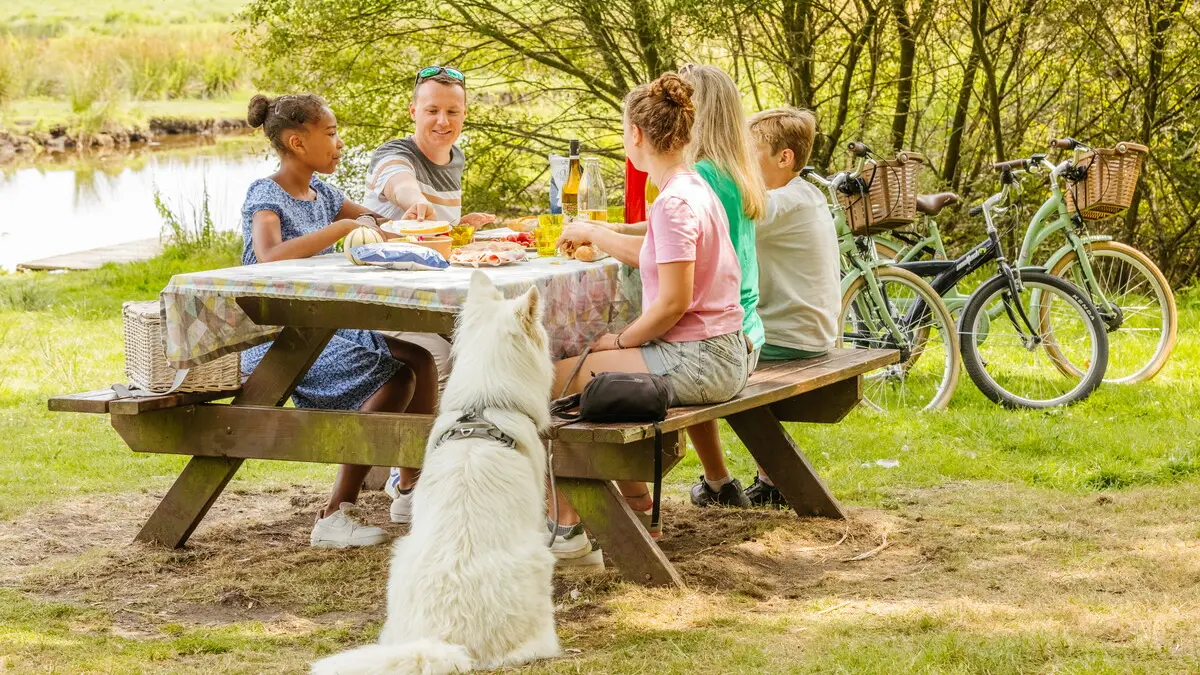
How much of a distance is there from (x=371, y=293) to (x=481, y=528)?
2.57 feet

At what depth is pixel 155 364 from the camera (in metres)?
4.15

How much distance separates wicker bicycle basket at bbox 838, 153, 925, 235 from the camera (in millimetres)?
6398

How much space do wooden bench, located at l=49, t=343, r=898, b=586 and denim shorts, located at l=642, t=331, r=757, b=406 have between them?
0.17 feet

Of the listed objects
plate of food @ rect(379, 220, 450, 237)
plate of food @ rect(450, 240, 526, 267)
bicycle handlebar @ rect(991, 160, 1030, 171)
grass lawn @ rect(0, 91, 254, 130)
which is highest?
grass lawn @ rect(0, 91, 254, 130)

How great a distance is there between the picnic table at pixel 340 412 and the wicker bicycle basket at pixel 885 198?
1.93m

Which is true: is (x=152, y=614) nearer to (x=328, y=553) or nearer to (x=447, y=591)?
(x=328, y=553)

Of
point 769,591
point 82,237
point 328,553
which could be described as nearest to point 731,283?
point 769,591

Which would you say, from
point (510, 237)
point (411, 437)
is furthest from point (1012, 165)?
point (411, 437)

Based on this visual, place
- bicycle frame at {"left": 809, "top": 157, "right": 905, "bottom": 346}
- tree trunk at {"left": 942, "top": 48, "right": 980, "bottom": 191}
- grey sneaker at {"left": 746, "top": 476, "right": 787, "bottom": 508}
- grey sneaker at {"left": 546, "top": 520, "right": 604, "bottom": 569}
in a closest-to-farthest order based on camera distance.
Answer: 1. grey sneaker at {"left": 546, "top": 520, "right": 604, "bottom": 569}
2. grey sneaker at {"left": 746, "top": 476, "right": 787, "bottom": 508}
3. bicycle frame at {"left": 809, "top": 157, "right": 905, "bottom": 346}
4. tree trunk at {"left": 942, "top": 48, "right": 980, "bottom": 191}

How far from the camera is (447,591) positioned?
123 inches

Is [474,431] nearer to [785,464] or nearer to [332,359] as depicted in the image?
[332,359]

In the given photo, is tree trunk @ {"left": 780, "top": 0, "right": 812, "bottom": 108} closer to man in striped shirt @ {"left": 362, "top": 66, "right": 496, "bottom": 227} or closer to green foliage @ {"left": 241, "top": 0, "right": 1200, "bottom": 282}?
green foliage @ {"left": 241, "top": 0, "right": 1200, "bottom": 282}

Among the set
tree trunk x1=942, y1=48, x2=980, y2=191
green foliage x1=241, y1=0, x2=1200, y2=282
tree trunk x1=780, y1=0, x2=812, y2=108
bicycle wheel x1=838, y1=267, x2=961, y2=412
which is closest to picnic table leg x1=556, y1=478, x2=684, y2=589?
bicycle wheel x1=838, y1=267, x2=961, y2=412

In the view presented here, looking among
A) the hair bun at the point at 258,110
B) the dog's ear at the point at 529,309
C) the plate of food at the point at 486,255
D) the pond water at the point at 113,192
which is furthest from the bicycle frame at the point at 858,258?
the pond water at the point at 113,192
